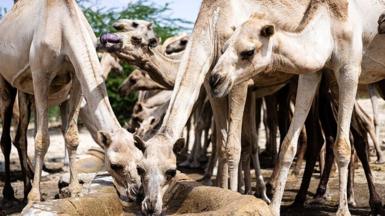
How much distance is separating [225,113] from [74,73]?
1635mm

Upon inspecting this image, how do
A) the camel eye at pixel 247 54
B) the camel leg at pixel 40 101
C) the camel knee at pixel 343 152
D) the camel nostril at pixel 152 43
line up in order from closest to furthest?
1. the camel eye at pixel 247 54
2. the camel knee at pixel 343 152
3. the camel leg at pixel 40 101
4. the camel nostril at pixel 152 43

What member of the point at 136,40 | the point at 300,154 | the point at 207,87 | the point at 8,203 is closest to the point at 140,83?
the point at 136,40

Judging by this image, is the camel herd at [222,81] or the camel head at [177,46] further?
the camel head at [177,46]

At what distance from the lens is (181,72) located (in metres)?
7.22

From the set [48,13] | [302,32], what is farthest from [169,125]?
[48,13]

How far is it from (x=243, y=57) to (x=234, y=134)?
112 centimetres

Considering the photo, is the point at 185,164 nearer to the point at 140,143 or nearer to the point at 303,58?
the point at 303,58

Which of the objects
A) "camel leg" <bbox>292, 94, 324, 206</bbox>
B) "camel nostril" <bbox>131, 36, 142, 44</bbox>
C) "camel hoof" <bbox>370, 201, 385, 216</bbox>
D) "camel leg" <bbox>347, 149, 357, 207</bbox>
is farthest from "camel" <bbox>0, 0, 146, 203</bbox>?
"camel leg" <bbox>347, 149, 357, 207</bbox>

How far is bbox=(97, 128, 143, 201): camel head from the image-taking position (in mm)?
6801

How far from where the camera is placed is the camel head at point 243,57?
6605 mm

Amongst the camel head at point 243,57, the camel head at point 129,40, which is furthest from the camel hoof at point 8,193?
the camel head at point 243,57

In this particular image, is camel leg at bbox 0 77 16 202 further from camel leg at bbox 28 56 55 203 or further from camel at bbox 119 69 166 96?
camel at bbox 119 69 166 96

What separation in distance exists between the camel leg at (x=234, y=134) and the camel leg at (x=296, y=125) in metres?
0.48

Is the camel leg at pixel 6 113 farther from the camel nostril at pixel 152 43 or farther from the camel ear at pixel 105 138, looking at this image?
the camel ear at pixel 105 138
